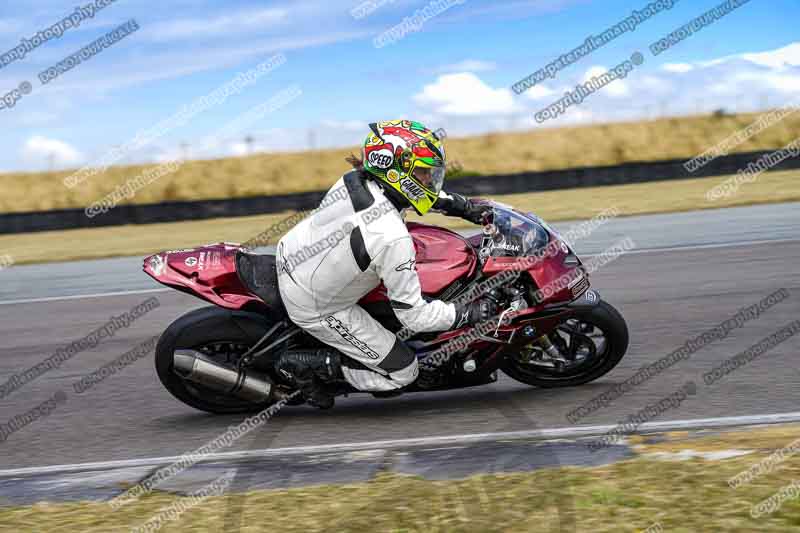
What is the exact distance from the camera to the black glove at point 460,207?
5.88m

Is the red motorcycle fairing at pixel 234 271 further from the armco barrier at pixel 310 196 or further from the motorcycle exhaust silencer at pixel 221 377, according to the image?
the armco barrier at pixel 310 196

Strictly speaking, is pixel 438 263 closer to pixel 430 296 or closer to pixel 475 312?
pixel 430 296

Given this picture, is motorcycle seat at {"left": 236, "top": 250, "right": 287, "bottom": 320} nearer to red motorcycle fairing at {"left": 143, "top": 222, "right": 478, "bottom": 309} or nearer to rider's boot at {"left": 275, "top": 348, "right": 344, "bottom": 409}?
red motorcycle fairing at {"left": 143, "top": 222, "right": 478, "bottom": 309}

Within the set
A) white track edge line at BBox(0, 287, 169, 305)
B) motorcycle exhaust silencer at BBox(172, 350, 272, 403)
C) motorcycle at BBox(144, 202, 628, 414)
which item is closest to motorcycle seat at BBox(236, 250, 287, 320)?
motorcycle at BBox(144, 202, 628, 414)

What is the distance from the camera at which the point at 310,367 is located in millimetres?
5785

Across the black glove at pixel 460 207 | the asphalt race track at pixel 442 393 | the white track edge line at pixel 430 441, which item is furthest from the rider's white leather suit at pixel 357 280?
the black glove at pixel 460 207

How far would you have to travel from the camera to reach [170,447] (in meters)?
5.63

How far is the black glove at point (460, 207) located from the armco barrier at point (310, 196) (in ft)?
43.1

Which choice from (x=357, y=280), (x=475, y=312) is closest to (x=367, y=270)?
(x=357, y=280)

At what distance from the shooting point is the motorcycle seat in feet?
18.9

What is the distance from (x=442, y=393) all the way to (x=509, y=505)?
2.32 m

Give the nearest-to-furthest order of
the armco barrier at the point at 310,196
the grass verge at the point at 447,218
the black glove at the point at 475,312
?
the black glove at the point at 475,312 < the grass verge at the point at 447,218 < the armco barrier at the point at 310,196

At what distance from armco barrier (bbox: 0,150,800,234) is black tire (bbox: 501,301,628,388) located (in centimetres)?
1308

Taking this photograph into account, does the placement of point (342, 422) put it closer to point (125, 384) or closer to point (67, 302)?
point (125, 384)
